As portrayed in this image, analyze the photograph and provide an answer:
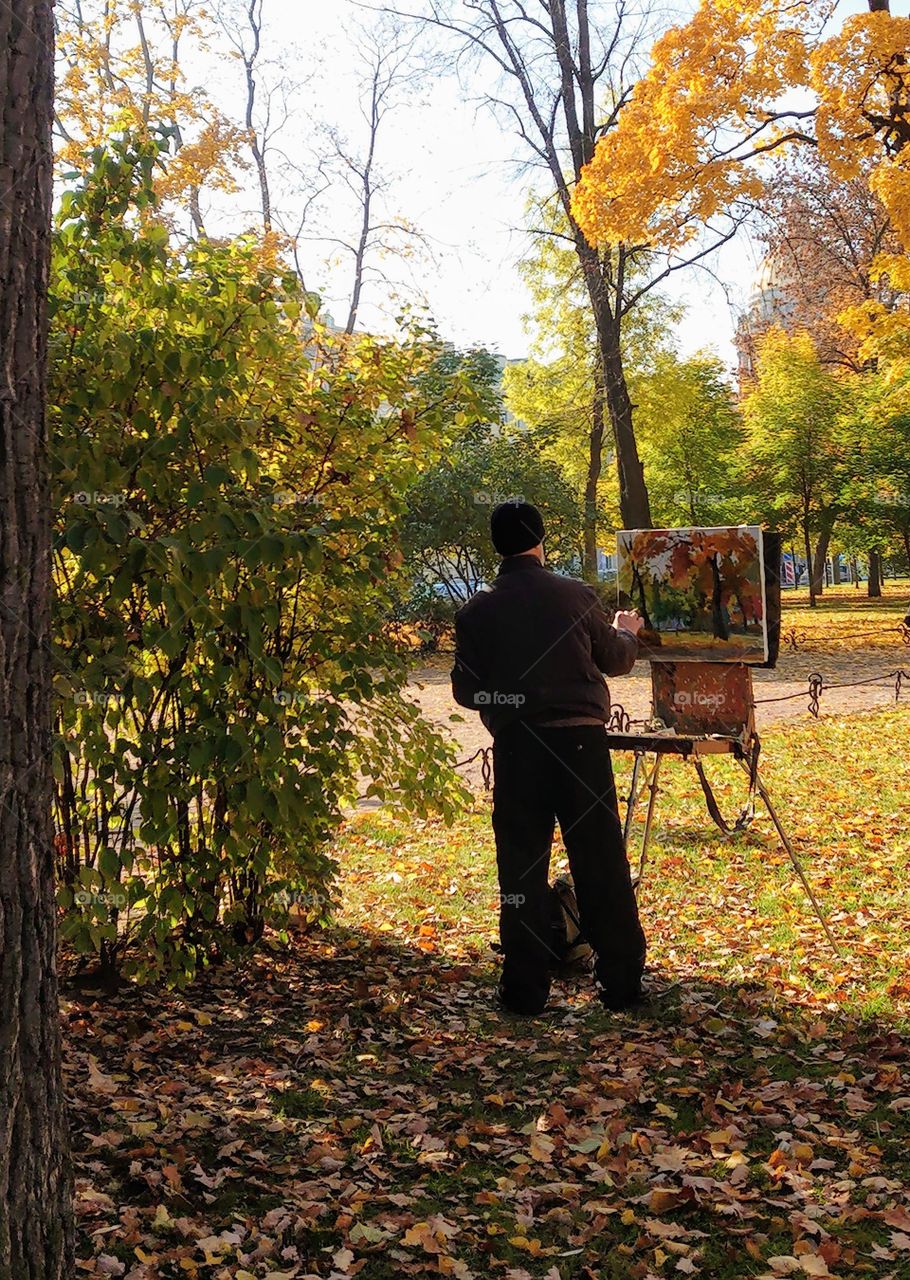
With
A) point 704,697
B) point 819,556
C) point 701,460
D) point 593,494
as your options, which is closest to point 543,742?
point 704,697

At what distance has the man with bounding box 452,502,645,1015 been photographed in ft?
16.8

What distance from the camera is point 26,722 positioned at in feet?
8.82

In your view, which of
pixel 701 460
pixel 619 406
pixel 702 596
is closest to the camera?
Result: pixel 702 596

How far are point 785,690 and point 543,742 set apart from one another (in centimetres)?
1355

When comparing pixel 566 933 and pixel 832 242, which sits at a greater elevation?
pixel 832 242

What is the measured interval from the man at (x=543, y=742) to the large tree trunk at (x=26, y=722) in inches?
101

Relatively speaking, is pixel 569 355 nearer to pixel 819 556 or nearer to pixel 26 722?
pixel 819 556

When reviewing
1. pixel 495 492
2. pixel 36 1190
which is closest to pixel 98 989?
pixel 36 1190

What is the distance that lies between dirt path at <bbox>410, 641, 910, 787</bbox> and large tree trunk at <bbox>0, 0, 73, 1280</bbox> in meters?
8.64

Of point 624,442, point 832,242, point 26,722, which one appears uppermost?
point 832,242

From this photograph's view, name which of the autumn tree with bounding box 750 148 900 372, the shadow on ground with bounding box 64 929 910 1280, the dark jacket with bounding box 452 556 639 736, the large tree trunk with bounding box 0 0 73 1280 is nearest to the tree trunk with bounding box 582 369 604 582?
the autumn tree with bounding box 750 148 900 372

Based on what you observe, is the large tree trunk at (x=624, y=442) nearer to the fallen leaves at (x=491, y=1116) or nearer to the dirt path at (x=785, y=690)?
the dirt path at (x=785, y=690)

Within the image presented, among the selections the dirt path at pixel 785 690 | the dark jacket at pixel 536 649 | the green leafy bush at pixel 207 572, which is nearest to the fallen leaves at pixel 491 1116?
the green leafy bush at pixel 207 572

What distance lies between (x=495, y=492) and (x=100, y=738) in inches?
731
